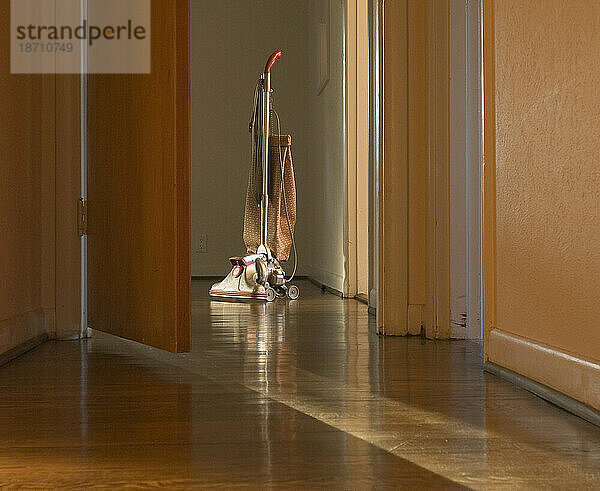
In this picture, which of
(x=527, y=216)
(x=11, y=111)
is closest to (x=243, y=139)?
(x=11, y=111)

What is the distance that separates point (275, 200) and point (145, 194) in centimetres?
236

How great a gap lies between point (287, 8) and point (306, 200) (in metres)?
1.43

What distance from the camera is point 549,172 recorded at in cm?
163

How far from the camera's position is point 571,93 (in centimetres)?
153

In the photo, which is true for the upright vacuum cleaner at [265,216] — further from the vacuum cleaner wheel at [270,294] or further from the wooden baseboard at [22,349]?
the wooden baseboard at [22,349]

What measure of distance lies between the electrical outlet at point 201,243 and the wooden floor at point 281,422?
3.76 m

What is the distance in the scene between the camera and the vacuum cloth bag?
4469 mm

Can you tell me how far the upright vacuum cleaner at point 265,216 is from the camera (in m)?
4.15

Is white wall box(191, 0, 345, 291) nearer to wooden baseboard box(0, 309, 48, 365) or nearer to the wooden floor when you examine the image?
wooden baseboard box(0, 309, 48, 365)

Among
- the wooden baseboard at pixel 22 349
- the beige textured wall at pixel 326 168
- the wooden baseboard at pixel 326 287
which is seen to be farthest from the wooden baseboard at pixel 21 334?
the beige textured wall at pixel 326 168

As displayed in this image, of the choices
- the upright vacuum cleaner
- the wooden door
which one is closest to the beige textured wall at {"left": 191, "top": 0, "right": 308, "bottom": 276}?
the upright vacuum cleaner

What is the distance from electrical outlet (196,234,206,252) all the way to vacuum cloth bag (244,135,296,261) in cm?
159

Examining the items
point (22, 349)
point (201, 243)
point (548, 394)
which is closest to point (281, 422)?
point (548, 394)

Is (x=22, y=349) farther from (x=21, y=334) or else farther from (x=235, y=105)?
(x=235, y=105)
